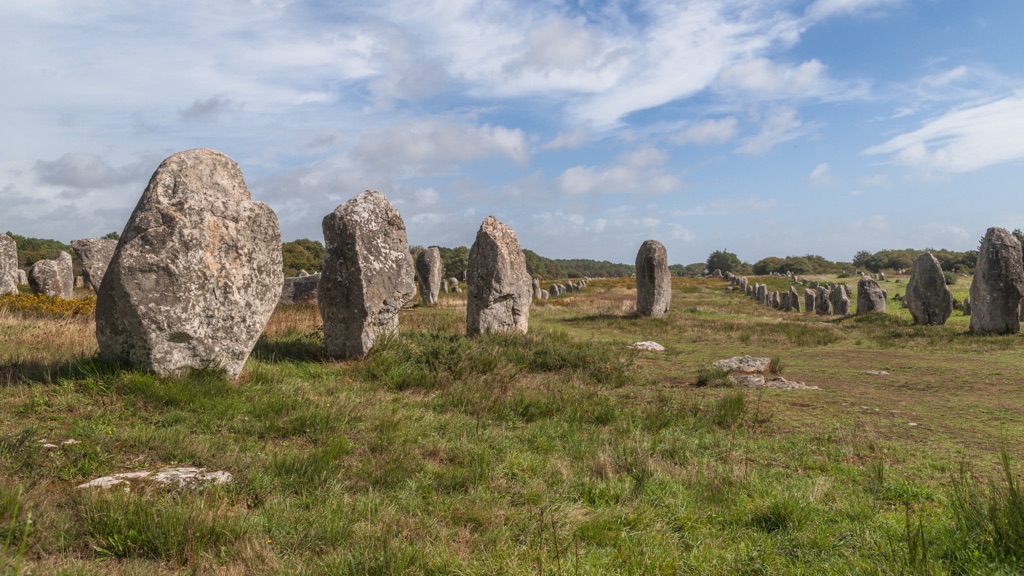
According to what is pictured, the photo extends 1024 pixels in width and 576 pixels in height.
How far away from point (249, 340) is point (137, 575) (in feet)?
16.6

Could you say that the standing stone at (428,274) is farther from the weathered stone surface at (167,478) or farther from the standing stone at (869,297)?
the weathered stone surface at (167,478)

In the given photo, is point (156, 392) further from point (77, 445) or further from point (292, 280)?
point (292, 280)

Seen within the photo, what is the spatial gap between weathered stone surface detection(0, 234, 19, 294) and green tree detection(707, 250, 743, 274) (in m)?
81.4

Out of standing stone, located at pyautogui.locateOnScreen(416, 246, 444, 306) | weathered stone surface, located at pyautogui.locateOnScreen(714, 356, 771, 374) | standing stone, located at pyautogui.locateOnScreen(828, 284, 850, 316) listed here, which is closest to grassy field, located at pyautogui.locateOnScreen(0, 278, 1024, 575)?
weathered stone surface, located at pyautogui.locateOnScreen(714, 356, 771, 374)

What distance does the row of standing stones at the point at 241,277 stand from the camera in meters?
7.50

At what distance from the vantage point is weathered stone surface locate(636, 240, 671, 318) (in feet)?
84.0

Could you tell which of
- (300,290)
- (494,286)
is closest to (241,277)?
(494,286)

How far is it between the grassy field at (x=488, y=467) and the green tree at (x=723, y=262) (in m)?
82.1

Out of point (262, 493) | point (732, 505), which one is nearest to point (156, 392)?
point (262, 493)

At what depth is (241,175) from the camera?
887cm

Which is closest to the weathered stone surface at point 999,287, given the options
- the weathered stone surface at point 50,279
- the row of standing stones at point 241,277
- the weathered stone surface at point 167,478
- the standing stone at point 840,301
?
the row of standing stones at point 241,277

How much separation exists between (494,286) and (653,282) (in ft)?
39.4

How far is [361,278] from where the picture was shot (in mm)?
10664

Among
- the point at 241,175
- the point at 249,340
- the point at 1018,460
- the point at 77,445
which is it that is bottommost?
the point at 1018,460
